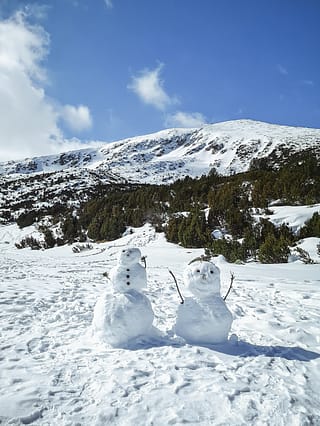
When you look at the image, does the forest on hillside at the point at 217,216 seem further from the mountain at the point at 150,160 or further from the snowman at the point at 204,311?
the mountain at the point at 150,160

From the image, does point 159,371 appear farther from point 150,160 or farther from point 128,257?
point 150,160

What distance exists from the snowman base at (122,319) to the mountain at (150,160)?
119 feet

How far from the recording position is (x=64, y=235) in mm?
25062

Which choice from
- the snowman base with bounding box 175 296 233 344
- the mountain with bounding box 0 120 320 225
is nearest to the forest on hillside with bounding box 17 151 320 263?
the snowman base with bounding box 175 296 233 344

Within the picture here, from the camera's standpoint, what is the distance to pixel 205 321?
3939 mm

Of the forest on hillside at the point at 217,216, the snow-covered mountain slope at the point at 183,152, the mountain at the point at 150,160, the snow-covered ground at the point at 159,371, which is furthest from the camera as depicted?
the snow-covered mountain slope at the point at 183,152

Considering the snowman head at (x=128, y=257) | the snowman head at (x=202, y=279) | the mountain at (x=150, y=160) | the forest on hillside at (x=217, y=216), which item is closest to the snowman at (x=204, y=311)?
the snowman head at (x=202, y=279)

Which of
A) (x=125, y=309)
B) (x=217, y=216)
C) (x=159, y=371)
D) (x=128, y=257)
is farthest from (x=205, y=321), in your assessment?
(x=217, y=216)

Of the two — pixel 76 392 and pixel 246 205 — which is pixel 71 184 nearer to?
pixel 246 205

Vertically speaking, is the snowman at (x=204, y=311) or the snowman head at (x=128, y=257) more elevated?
the snowman head at (x=128, y=257)

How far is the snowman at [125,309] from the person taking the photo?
3908 mm

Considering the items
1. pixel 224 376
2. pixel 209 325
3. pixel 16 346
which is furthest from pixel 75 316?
pixel 224 376

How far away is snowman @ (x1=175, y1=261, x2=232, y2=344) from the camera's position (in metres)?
3.94

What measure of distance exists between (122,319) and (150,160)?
296 feet
